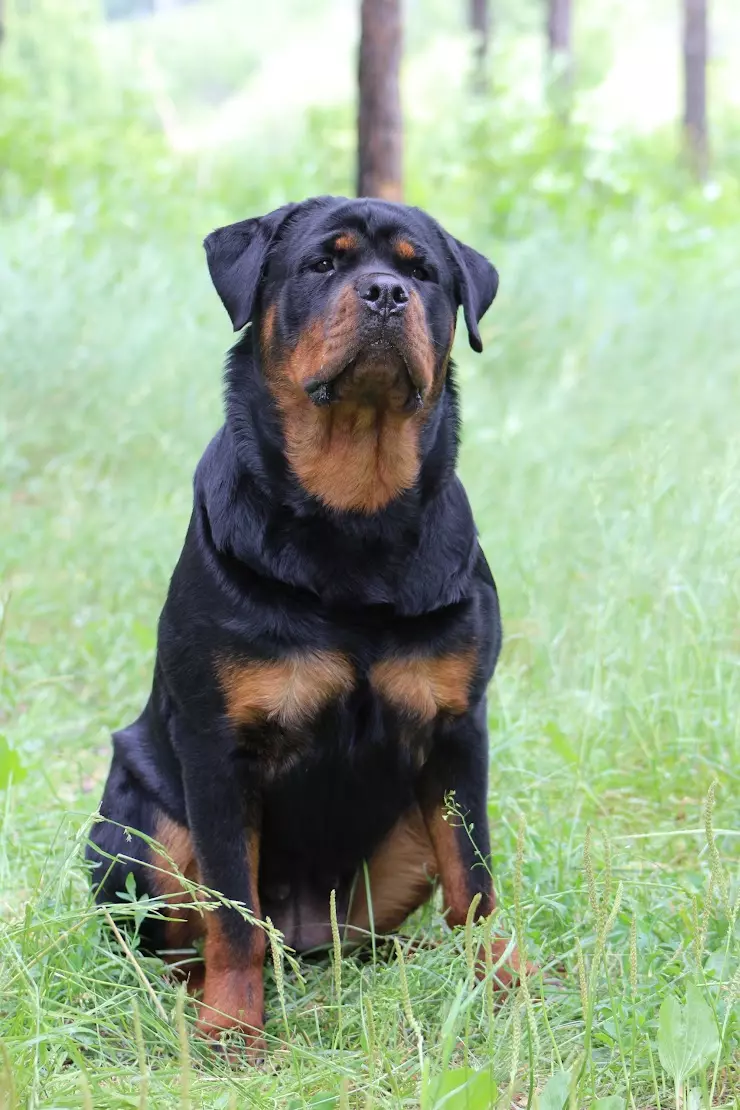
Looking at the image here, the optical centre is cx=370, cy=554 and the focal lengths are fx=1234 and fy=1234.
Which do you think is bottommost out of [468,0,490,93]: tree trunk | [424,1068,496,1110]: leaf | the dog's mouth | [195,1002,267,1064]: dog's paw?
[195,1002,267,1064]: dog's paw

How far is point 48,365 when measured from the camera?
6.00 metres

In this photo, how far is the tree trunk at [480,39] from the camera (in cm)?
1480

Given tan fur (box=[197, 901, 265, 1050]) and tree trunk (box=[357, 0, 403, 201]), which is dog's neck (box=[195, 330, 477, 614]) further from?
tree trunk (box=[357, 0, 403, 201])

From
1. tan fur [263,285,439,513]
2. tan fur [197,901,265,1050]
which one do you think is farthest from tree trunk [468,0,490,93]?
tan fur [197,901,265,1050]

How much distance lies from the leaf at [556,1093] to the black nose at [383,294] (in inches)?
57.1

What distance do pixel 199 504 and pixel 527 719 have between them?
1.38 metres

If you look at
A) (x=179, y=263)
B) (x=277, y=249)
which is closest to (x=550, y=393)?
(x=179, y=263)

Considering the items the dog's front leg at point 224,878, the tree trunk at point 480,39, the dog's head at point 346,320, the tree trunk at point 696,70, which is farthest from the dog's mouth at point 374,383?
the tree trunk at point 696,70

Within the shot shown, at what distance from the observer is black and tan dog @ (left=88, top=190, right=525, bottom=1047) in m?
2.44

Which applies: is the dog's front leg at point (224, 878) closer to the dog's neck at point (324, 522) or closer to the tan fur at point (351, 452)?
the dog's neck at point (324, 522)

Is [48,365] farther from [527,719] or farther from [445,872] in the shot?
[445,872]

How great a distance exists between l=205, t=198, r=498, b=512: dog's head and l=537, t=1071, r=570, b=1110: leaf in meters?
1.19

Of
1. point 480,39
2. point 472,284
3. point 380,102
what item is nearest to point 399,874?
point 472,284

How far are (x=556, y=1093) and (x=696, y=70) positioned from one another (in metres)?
16.0
